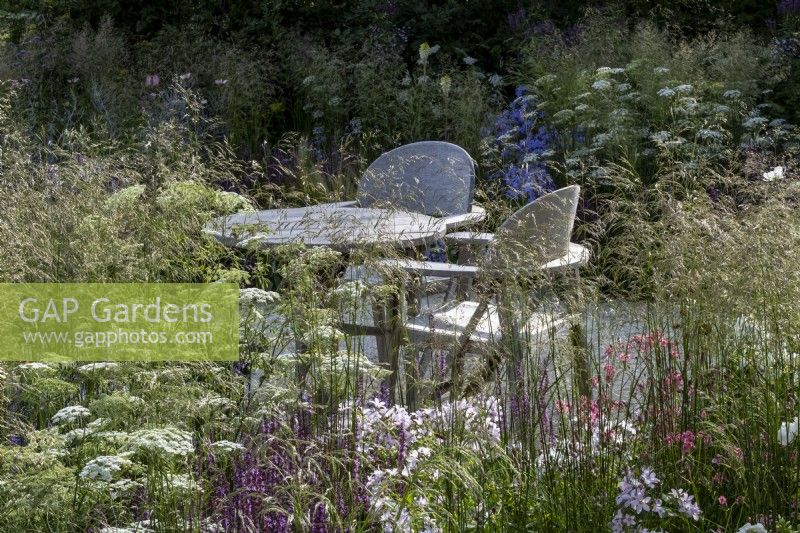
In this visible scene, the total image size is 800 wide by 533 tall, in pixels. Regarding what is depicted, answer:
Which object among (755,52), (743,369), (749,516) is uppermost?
(755,52)

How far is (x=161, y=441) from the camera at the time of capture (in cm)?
192

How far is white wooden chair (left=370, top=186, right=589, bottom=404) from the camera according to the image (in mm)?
2562

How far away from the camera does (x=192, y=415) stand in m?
2.25

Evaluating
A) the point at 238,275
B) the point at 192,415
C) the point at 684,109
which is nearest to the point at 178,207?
the point at 238,275

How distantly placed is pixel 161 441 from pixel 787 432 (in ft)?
4.11

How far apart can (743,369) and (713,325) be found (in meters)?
0.14

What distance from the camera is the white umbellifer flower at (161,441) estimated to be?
1912 millimetres

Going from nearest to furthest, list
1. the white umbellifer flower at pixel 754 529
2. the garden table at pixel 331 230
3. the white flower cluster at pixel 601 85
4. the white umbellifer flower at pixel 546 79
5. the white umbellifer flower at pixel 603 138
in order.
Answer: the white umbellifer flower at pixel 754 529
the garden table at pixel 331 230
the white umbellifer flower at pixel 603 138
the white flower cluster at pixel 601 85
the white umbellifer flower at pixel 546 79

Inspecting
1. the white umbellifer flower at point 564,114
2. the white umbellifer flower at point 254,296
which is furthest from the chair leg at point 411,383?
the white umbellifer flower at point 564,114

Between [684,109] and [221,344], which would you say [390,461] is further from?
[684,109]

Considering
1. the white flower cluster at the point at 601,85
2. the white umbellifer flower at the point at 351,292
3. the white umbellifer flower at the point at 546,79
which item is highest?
the white umbellifer flower at the point at 546,79

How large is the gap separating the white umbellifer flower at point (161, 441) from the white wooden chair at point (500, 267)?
641 mm

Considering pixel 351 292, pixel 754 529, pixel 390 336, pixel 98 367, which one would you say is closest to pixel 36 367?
pixel 98 367

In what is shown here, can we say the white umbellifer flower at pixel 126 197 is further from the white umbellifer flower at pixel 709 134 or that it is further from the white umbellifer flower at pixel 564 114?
the white umbellifer flower at pixel 564 114
